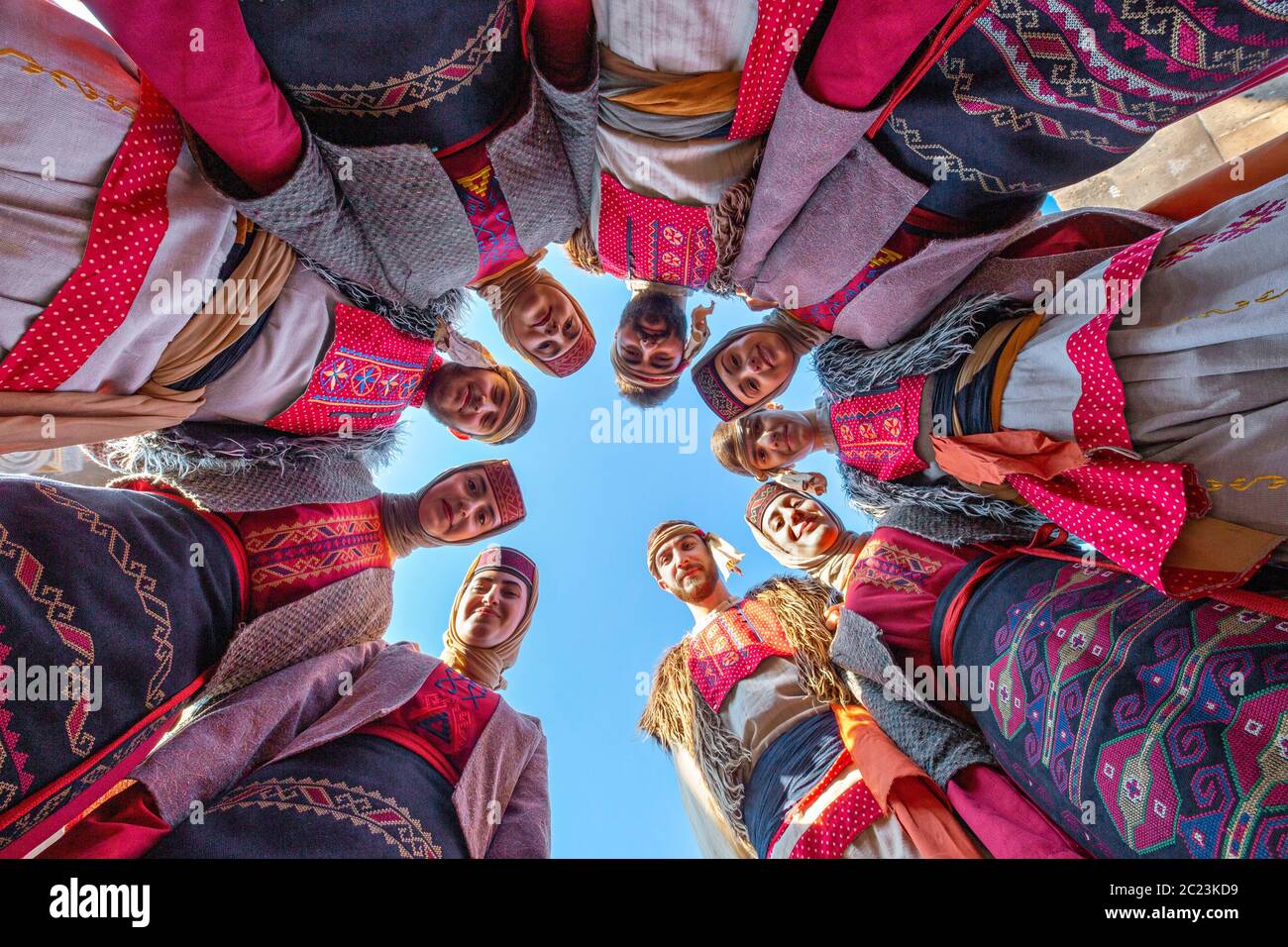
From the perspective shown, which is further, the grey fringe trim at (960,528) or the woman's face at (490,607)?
the woman's face at (490,607)

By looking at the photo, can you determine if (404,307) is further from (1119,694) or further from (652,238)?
(1119,694)

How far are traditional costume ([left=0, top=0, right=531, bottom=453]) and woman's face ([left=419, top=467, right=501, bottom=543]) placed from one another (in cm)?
66

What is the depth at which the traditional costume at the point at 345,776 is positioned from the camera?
921 mm

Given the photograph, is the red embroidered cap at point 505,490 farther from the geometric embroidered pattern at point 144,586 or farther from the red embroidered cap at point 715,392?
the geometric embroidered pattern at point 144,586

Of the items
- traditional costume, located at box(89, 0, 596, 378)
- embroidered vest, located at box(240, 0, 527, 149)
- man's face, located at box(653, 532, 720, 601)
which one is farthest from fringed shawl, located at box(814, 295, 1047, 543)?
embroidered vest, located at box(240, 0, 527, 149)

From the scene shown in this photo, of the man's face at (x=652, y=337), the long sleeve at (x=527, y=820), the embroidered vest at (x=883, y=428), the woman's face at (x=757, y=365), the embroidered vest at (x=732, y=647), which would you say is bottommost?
the long sleeve at (x=527, y=820)

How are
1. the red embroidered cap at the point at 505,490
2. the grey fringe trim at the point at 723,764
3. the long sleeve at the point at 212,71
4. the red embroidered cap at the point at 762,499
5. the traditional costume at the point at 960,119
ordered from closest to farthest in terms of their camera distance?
1. the long sleeve at the point at 212,71
2. the traditional costume at the point at 960,119
3. the grey fringe trim at the point at 723,764
4. the red embroidered cap at the point at 505,490
5. the red embroidered cap at the point at 762,499

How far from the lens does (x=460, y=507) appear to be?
1.89m

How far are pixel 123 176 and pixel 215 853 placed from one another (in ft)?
3.53

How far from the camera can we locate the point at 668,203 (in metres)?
1.30

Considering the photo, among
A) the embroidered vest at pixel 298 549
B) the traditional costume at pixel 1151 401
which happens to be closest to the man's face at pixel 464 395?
the embroidered vest at pixel 298 549

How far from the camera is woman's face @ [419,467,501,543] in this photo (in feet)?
6.00

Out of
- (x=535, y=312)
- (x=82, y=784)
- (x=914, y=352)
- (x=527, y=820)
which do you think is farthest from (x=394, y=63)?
(x=527, y=820)

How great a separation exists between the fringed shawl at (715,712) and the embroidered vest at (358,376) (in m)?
1.32
